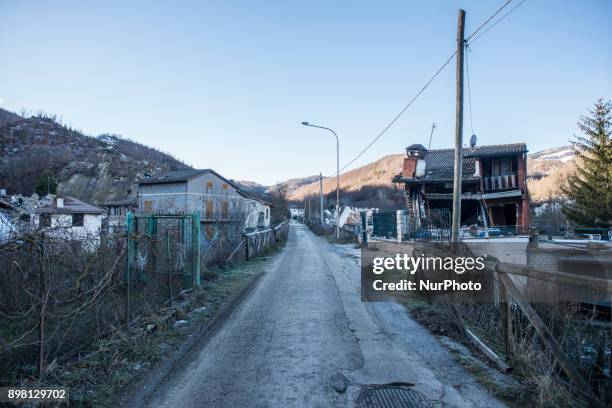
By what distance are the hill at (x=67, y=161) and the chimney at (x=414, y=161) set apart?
3885 centimetres

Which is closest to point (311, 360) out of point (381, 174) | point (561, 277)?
point (561, 277)

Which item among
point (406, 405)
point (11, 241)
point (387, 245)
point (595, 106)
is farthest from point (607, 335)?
point (595, 106)

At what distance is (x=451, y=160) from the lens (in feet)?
101

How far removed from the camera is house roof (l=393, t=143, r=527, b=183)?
90.3 feet

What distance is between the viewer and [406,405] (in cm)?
359

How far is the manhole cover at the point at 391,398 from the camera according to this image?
11.8 feet

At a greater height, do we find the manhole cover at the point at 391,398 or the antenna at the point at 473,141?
the antenna at the point at 473,141

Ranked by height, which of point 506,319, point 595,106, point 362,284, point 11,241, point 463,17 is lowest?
point 362,284

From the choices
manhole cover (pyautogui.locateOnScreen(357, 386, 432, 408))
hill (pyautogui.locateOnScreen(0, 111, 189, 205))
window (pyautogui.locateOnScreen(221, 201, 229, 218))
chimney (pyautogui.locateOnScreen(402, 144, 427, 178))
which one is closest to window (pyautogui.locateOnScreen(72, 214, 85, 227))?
manhole cover (pyautogui.locateOnScreen(357, 386, 432, 408))

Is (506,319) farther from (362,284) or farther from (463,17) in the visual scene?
(463,17)

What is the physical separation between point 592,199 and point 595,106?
7.09 metres

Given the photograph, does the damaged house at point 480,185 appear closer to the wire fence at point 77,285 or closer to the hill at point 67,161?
the wire fence at point 77,285

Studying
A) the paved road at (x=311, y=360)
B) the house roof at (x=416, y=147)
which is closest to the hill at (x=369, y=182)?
the house roof at (x=416, y=147)

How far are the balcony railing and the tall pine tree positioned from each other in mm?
3964
